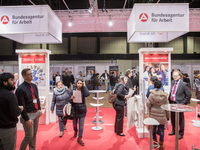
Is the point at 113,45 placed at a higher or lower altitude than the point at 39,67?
higher

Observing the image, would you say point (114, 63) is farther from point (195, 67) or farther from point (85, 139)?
point (85, 139)

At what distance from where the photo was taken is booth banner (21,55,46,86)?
5.25 metres

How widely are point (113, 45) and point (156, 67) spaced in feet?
33.3

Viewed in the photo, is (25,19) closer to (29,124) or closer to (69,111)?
(69,111)

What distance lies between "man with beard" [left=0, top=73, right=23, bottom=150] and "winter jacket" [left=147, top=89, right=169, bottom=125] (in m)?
2.41

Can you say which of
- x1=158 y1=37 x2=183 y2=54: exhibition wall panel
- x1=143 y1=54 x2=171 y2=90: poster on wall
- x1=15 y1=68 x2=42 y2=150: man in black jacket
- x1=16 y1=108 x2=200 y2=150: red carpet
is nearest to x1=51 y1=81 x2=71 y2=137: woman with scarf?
x1=16 y1=108 x2=200 y2=150: red carpet

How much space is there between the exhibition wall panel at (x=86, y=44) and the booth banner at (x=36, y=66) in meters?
9.92

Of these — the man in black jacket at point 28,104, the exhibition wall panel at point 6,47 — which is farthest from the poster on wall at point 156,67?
the exhibition wall panel at point 6,47

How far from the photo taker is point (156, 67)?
16.8 ft

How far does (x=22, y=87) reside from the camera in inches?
103

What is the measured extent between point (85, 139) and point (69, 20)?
4.89 metres

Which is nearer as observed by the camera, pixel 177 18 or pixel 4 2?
pixel 177 18

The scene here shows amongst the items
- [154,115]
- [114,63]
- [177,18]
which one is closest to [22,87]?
[154,115]

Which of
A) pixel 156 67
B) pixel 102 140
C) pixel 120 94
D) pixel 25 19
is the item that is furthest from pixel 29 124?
pixel 156 67
